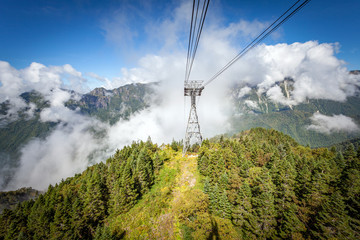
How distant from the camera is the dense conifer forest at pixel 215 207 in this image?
27984mm

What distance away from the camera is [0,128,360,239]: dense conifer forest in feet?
91.8

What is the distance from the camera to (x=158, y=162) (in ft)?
206

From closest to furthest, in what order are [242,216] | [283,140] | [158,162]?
[242,216] < [158,162] < [283,140]

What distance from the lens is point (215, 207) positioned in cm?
3728

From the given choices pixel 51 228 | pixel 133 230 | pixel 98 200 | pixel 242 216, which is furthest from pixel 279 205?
pixel 51 228

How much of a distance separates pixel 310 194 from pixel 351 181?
7.62m

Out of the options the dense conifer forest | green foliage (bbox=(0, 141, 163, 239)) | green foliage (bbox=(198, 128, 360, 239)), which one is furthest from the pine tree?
green foliage (bbox=(0, 141, 163, 239))

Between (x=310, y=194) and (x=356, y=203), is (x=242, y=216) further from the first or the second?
(x=356, y=203)

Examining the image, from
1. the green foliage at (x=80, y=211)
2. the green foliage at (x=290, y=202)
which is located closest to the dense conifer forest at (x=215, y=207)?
the green foliage at (x=290, y=202)

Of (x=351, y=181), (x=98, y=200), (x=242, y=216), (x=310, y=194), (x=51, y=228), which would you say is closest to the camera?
(x=351, y=181)

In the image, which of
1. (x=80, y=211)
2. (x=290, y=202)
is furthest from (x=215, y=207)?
(x=80, y=211)

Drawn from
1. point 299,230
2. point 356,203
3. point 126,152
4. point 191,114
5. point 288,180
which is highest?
point 191,114

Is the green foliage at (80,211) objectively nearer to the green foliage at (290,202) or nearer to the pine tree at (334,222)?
the green foliage at (290,202)

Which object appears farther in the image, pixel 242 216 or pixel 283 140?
pixel 283 140
